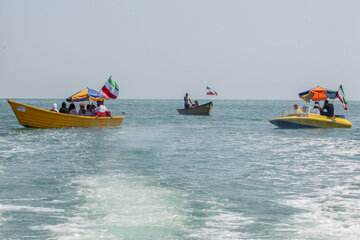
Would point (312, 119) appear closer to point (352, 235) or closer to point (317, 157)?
point (317, 157)

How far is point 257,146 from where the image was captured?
21.3 m

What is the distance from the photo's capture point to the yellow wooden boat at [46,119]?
90.9ft

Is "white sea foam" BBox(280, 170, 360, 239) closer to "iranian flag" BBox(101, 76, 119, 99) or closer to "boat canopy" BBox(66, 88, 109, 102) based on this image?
"boat canopy" BBox(66, 88, 109, 102)

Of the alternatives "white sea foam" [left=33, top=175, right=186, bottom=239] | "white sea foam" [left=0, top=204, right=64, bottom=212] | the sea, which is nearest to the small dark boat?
the sea

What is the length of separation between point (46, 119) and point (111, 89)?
16.7 feet

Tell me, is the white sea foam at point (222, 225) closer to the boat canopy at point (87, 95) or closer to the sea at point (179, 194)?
the sea at point (179, 194)

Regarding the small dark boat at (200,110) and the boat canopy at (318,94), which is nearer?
the boat canopy at (318,94)

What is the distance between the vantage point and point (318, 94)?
30.8 meters

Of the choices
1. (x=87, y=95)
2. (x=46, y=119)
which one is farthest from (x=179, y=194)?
(x=87, y=95)

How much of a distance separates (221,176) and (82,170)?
3937mm

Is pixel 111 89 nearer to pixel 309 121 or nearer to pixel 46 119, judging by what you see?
pixel 46 119

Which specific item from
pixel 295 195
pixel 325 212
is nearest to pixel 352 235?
pixel 325 212

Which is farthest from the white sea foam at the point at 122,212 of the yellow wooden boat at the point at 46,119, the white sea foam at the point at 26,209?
the yellow wooden boat at the point at 46,119

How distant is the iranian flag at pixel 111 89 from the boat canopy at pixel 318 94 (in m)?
12.1
